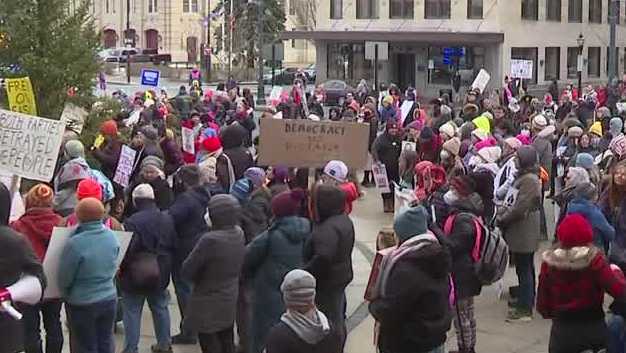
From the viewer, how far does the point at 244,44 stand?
69625mm

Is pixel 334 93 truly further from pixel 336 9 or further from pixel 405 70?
pixel 336 9

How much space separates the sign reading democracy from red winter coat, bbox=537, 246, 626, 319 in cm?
489

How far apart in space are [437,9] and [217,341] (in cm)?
4356

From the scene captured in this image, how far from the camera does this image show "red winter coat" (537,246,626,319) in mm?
7027

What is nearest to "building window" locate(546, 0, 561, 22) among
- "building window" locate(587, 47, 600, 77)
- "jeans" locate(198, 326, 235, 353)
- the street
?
"building window" locate(587, 47, 600, 77)

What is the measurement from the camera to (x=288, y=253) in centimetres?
833

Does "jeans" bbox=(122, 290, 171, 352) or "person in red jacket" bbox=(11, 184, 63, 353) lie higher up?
"person in red jacket" bbox=(11, 184, 63, 353)

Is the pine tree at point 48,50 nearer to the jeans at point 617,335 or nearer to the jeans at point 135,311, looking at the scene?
the jeans at point 135,311

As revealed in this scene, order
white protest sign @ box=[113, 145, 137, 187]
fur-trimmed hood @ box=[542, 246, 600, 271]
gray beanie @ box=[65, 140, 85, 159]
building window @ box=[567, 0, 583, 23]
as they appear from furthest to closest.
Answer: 1. building window @ box=[567, 0, 583, 23]
2. white protest sign @ box=[113, 145, 137, 187]
3. gray beanie @ box=[65, 140, 85, 159]
4. fur-trimmed hood @ box=[542, 246, 600, 271]

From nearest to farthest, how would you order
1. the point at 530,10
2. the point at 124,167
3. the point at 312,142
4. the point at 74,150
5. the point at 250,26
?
the point at 74,150 < the point at 312,142 < the point at 124,167 < the point at 530,10 < the point at 250,26

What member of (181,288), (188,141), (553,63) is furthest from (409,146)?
(553,63)

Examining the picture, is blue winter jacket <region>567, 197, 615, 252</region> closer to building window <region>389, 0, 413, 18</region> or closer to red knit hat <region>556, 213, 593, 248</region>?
red knit hat <region>556, 213, 593, 248</region>

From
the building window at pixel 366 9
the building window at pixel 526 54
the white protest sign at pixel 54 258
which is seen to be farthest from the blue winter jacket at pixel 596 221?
the building window at pixel 366 9

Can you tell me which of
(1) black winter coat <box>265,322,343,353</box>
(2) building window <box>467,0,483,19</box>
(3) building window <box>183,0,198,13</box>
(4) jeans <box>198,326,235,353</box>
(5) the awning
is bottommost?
(4) jeans <box>198,326,235,353</box>
